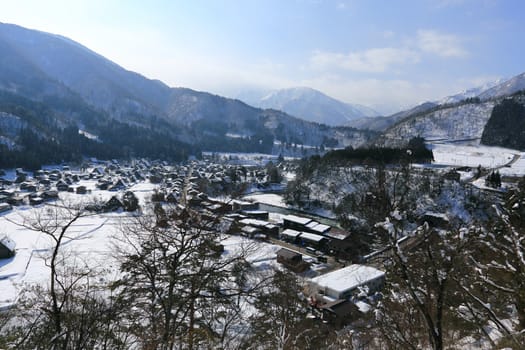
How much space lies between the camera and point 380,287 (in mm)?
12930

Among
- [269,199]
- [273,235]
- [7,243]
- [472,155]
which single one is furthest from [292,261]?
[472,155]

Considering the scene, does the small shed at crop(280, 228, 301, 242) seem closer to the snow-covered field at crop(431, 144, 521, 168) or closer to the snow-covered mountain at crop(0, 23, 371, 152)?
the snow-covered field at crop(431, 144, 521, 168)

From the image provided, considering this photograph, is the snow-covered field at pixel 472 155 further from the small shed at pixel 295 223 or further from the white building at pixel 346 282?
the white building at pixel 346 282

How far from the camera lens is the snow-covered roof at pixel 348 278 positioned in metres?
12.4

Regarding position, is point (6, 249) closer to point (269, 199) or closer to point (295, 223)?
point (295, 223)

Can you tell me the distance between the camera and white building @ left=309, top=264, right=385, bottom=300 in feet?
39.9

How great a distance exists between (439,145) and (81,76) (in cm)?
16781

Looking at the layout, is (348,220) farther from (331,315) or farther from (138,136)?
(138,136)

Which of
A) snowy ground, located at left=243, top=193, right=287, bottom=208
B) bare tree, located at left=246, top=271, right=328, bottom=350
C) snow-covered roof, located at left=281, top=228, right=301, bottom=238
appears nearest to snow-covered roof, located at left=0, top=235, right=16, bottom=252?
bare tree, located at left=246, top=271, right=328, bottom=350

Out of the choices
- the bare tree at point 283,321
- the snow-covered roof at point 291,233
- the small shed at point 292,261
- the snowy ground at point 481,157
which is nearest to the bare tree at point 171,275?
the bare tree at point 283,321

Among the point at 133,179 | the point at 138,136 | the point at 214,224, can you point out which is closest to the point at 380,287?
the point at 214,224

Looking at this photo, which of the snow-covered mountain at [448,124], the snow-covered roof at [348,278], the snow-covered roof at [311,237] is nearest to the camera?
the snow-covered roof at [348,278]

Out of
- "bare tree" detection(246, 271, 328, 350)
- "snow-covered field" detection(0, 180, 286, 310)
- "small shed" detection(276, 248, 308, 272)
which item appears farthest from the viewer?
"small shed" detection(276, 248, 308, 272)

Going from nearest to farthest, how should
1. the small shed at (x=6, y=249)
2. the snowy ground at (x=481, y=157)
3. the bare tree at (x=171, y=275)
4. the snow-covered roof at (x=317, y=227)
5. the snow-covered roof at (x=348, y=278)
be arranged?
the bare tree at (x=171, y=275) → the snow-covered roof at (x=348, y=278) → the small shed at (x=6, y=249) → the snow-covered roof at (x=317, y=227) → the snowy ground at (x=481, y=157)
